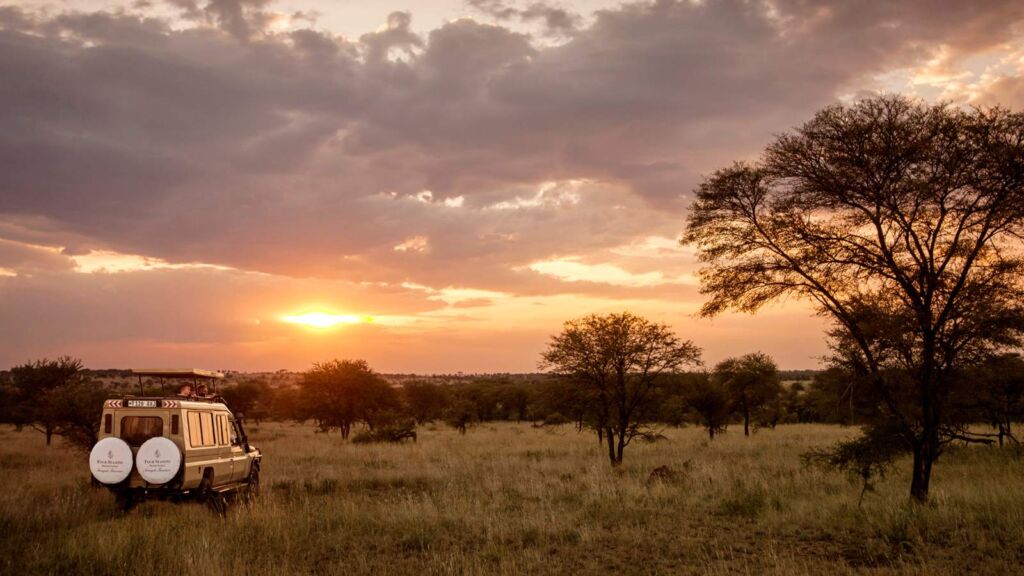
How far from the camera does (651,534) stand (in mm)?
12297

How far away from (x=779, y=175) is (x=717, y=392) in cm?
3007

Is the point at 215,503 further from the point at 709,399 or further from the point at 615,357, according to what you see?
the point at 709,399

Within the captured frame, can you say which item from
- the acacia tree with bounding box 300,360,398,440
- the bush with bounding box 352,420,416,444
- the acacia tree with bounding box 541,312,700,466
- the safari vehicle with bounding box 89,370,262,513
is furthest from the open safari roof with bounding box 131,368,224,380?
the acacia tree with bounding box 300,360,398,440

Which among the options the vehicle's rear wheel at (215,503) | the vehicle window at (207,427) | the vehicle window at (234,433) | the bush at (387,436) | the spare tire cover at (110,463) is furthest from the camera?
the bush at (387,436)

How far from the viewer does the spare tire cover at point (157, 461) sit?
43.6 ft

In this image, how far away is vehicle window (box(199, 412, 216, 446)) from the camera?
1501 centimetres

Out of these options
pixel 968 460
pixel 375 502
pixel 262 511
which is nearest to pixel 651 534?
pixel 375 502

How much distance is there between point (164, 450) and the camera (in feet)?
43.7

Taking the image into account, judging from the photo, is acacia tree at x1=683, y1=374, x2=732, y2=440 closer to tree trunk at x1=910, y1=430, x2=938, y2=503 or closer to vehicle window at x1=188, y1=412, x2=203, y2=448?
tree trunk at x1=910, y1=430, x2=938, y2=503

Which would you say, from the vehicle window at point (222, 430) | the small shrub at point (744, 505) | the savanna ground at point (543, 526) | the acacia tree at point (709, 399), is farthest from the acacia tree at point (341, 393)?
the small shrub at point (744, 505)

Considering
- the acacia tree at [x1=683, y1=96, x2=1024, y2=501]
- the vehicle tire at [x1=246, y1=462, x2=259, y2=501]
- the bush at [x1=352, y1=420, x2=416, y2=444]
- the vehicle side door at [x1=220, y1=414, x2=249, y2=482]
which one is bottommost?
the bush at [x1=352, y1=420, x2=416, y2=444]

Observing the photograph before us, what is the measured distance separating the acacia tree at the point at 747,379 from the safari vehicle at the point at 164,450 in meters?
35.8

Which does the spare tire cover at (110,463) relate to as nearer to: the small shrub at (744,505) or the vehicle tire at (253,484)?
the vehicle tire at (253,484)

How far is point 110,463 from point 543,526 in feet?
29.6
